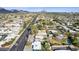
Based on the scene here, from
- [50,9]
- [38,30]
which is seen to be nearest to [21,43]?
[38,30]

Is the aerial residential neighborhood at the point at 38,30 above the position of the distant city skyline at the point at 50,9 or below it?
below

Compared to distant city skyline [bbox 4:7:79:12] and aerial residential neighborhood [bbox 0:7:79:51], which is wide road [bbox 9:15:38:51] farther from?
distant city skyline [bbox 4:7:79:12]

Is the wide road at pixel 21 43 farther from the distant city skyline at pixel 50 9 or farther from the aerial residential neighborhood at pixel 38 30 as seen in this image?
the distant city skyline at pixel 50 9

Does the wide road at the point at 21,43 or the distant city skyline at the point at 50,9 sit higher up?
the distant city skyline at the point at 50,9

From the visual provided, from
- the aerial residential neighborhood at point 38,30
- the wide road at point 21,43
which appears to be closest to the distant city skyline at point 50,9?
the aerial residential neighborhood at point 38,30

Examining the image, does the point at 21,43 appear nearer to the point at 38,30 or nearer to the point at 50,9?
the point at 38,30
